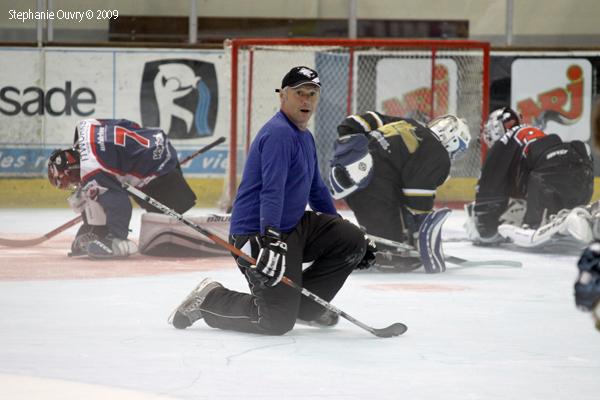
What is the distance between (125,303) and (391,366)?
142cm

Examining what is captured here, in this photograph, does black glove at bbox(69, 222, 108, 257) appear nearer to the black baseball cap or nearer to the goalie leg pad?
the goalie leg pad

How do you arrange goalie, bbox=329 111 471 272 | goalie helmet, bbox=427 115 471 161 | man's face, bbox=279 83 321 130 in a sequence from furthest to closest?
goalie helmet, bbox=427 115 471 161 < goalie, bbox=329 111 471 272 < man's face, bbox=279 83 321 130

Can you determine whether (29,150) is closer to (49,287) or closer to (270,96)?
(270,96)

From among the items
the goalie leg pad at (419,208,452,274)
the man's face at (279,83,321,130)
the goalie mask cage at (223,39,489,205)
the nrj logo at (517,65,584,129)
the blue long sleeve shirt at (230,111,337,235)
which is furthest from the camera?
the nrj logo at (517,65,584,129)

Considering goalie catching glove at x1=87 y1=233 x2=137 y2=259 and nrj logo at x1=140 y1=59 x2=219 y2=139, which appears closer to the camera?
goalie catching glove at x1=87 y1=233 x2=137 y2=259

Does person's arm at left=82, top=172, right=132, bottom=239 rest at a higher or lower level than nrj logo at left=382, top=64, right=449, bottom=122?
lower

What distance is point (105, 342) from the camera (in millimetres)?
3305

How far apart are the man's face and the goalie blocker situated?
2.30 metres

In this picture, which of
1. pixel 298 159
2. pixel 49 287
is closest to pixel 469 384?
pixel 298 159

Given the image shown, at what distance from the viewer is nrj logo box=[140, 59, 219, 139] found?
870cm

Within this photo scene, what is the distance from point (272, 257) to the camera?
3205 mm

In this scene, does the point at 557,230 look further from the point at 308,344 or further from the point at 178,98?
the point at 178,98

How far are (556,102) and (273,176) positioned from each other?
5.88 m

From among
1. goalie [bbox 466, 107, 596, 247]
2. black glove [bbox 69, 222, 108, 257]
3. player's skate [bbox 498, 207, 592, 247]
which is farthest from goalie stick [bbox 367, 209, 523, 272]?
black glove [bbox 69, 222, 108, 257]
